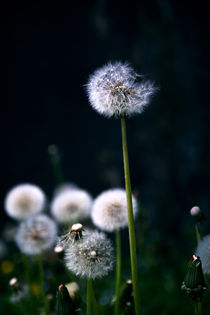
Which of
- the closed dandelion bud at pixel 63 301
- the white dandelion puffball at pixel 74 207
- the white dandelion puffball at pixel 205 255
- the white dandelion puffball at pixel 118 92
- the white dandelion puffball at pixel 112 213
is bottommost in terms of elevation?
the closed dandelion bud at pixel 63 301

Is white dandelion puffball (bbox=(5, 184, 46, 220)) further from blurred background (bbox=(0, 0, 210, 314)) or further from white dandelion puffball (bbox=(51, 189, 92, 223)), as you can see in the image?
blurred background (bbox=(0, 0, 210, 314))

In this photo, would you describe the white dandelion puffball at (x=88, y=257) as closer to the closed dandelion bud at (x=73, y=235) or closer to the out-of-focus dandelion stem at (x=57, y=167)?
the closed dandelion bud at (x=73, y=235)

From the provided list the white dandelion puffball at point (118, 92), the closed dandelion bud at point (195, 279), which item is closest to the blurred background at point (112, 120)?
the white dandelion puffball at point (118, 92)

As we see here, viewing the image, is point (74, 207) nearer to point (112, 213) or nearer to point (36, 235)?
point (36, 235)

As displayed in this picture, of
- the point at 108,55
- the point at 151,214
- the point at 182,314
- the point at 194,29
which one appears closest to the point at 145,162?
the point at 151,214

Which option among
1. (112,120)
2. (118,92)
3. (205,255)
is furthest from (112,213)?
(112,120)

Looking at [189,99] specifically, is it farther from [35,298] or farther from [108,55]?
[35,298]
